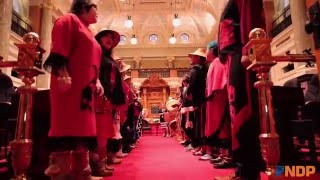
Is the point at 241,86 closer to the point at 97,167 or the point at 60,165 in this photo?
the point at 60,165

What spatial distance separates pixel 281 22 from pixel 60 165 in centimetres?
1383

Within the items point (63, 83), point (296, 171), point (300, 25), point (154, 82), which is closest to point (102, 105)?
point (63, 83)

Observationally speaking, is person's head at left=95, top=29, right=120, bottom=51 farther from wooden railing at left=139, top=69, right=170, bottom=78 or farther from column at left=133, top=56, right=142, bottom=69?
column at left=133, top=56, right=142, bottom=69

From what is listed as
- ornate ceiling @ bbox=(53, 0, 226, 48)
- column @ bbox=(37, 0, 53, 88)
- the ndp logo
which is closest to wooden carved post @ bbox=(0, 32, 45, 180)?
the ndp logo

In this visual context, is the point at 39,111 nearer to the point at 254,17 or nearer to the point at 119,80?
the point at 119,80

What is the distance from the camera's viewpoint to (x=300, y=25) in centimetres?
1053

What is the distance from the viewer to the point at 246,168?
2.24 meters

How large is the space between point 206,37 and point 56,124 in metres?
24.5

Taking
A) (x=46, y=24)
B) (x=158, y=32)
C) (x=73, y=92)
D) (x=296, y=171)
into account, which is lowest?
(x=296, y=171)

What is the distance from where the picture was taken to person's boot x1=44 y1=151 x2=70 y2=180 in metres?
2.29

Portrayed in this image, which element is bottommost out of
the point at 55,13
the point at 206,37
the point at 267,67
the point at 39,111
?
the point at 39,111

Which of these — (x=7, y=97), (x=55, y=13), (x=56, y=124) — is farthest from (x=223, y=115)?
(x=55, y=13)

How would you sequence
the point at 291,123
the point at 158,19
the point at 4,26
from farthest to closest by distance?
1. the point at 158,19
2. the point at 4,26
3. the point at 291,123

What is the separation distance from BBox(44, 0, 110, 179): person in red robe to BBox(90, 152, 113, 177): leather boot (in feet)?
2.10
